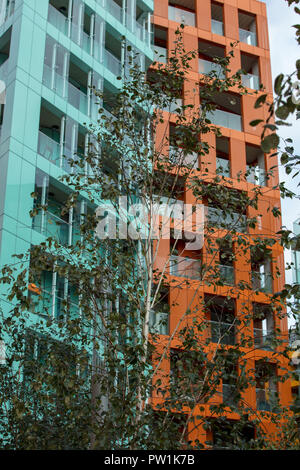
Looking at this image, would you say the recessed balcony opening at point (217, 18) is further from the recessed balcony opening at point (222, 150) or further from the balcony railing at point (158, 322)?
the balcony railing at point (158, 322)

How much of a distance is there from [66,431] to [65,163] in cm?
1667

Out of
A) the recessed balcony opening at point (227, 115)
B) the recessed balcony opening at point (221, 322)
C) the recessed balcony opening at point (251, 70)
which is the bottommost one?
the recessed balcony opening at point (221, 322)

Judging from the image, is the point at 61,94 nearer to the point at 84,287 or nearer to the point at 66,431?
the point at 84,287

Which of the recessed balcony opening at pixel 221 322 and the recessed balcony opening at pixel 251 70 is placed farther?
the recessed balcony opening at pixel 251 70

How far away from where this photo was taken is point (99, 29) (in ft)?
104

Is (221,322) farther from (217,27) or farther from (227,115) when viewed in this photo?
(217,27)

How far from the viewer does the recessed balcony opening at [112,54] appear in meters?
31.8

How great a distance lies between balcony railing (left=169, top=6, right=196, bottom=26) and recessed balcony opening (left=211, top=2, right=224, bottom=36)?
1199mm

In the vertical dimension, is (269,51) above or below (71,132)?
above

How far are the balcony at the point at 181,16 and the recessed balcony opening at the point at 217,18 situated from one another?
1.20 metres

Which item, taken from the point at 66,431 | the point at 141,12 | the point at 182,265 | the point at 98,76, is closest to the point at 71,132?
the point at 98,76

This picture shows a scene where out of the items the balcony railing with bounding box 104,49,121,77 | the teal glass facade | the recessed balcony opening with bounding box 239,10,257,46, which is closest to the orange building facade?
the recessed balcony opening with bounding box 239,10,257,46

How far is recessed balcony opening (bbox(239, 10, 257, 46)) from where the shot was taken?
40.6 m

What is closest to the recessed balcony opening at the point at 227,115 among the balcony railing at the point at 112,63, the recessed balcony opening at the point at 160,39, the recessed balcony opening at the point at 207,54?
the recessed balcony opening at the point at 207,54
